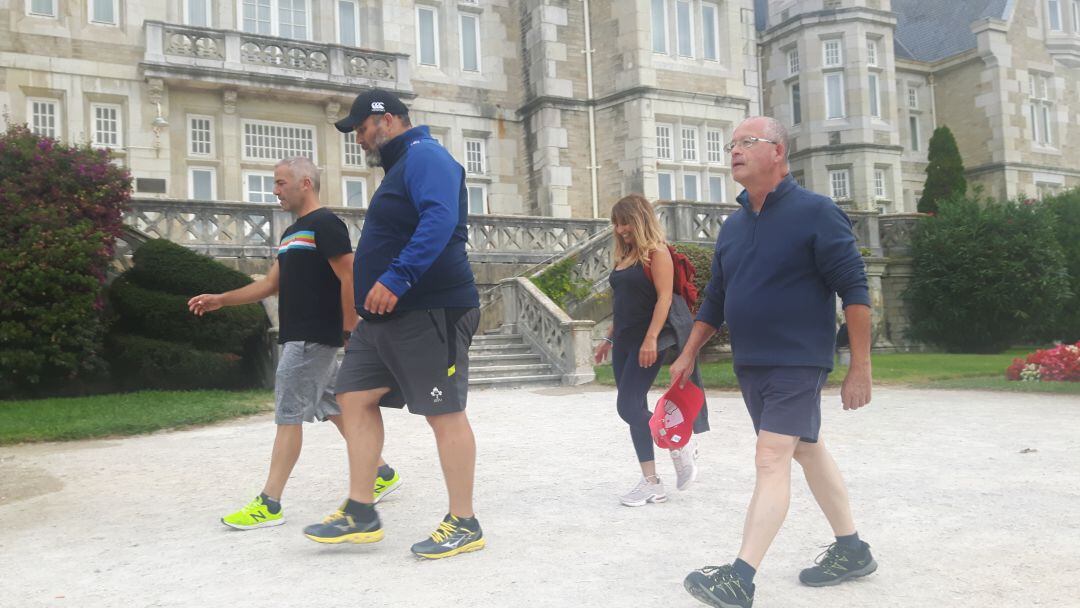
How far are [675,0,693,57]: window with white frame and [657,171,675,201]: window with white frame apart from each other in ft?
10.6

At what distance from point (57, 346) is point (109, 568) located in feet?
28.3

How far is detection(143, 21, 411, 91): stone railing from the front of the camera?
18484 millimetres

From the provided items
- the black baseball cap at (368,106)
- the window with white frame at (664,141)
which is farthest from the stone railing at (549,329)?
the black baseball cap at (368,106)

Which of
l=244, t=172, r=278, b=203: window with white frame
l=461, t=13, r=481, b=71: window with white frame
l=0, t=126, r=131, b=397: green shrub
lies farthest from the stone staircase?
l=461, t=13, r=481, b=71: window with white frame

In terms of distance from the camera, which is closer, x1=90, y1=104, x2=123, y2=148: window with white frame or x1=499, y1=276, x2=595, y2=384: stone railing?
x1=499, y1=276, x2=595, y2=384: stone railing

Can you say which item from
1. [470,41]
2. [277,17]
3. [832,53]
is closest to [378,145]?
[277,17]

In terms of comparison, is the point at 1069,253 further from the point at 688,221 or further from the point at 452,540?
the point at 452,540

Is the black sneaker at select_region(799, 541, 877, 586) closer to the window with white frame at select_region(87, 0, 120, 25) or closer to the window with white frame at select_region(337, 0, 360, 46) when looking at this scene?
the window with white frame at select_region(87, 0, 120, 25)

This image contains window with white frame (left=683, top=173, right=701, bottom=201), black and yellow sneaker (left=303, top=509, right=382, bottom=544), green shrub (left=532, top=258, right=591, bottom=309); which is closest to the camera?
black and yellow sneaker (left=303, top=509, right=382, bottom=544)

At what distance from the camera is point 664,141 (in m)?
22.8

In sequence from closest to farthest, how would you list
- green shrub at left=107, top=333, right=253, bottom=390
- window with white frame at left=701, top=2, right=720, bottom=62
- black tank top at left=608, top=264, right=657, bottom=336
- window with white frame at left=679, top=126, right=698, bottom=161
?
black tank top at left=608, top=264, right=657, bottom=336 < green shrub at left=107, top=333, right=253, bottom=390 < window with white frame at left=679, top=126, right=698, bottom=161 < window with white frame at left=701, top=2, right=720, bottom=62

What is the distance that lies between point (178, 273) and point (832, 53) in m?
23.0

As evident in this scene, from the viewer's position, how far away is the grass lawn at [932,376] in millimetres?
11797

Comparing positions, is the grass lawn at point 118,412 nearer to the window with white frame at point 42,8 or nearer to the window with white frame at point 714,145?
the window with white frame at point 42,8
